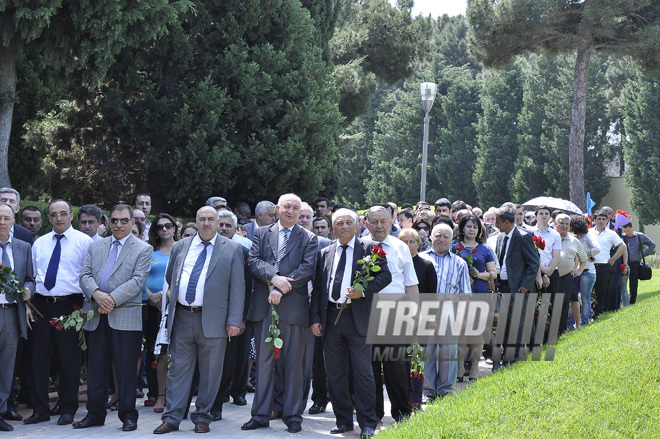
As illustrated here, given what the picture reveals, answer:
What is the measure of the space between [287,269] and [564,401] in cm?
294

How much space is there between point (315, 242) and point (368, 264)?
79cm

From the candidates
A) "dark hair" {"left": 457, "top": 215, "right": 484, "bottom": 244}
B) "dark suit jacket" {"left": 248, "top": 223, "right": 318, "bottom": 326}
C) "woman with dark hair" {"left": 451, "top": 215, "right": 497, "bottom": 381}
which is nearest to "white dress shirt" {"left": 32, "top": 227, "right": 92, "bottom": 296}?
"dark suit jacket" {"left": 248, "top": 223, "right": 318, "bottom": 326}

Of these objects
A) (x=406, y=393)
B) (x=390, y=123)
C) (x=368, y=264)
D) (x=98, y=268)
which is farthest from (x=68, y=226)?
(x=390, y=123)

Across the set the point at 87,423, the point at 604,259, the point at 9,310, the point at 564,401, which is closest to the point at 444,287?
the point at 564,401

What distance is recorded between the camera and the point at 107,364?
7.87 meters

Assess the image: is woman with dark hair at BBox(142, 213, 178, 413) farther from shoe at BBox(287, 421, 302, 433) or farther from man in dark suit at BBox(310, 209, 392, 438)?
man in dark suit at BBox(310, 209, 392, 438)

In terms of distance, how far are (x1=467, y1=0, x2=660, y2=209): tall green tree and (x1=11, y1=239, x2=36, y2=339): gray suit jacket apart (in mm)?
24658

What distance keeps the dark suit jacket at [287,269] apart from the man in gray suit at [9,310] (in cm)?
228

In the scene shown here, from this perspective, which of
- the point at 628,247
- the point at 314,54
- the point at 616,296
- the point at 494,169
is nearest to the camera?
the point at 616,296

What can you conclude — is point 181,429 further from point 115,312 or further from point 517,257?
point 517,257

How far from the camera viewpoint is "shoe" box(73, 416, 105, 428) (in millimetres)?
7637

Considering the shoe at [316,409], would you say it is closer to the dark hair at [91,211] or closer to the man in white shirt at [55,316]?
the man in white shirt at [55,316]

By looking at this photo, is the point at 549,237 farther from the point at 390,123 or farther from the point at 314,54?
the point at 390,123

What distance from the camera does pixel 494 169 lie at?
5616 cm
